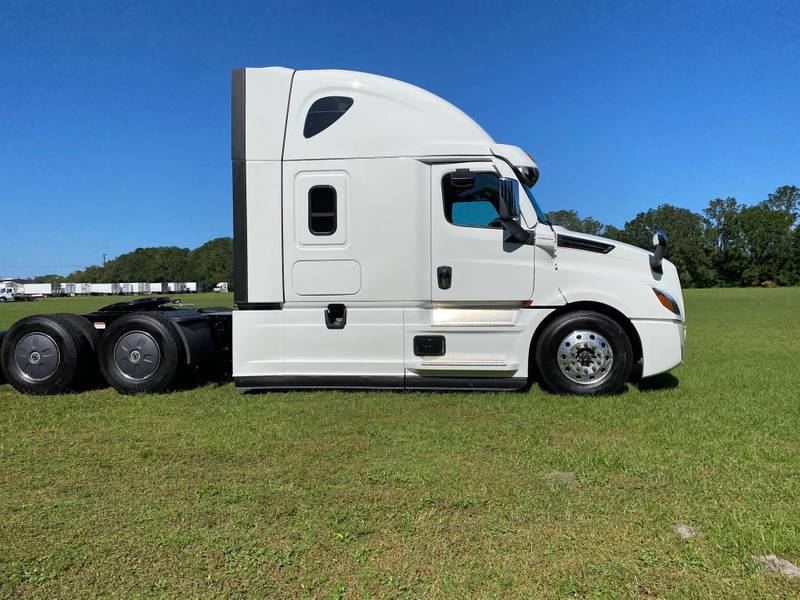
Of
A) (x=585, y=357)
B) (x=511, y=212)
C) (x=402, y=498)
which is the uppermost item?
(x=511, y=212)

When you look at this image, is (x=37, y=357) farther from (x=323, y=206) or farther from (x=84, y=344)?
(x=323, y=206)

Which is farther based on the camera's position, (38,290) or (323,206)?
(38,290)

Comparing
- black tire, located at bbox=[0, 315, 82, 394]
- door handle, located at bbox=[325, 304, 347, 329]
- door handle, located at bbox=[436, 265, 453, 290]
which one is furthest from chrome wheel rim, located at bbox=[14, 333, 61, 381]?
door handle, located at bbox=[436, 265, 453, 290]

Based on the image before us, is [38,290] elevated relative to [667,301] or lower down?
elevated

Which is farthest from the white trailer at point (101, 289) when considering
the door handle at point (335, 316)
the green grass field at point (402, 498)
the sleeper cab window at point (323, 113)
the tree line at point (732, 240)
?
the green grass field at point (402, 498)

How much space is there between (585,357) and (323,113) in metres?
4.04

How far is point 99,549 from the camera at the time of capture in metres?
2.54

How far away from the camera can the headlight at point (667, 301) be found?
5.65 m

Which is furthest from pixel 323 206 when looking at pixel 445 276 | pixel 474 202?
pixel 474 202

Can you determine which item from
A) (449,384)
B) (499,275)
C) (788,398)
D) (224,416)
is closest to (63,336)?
(224,416)

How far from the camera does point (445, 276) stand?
5.76 meters

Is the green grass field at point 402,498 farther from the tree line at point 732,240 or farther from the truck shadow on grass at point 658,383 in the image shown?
the tree line at point 732,240

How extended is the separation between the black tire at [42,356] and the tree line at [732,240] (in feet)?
289

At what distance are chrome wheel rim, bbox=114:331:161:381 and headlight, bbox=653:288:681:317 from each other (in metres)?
5.81
